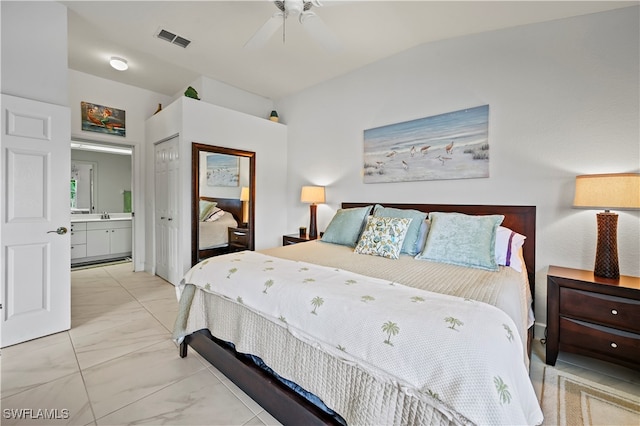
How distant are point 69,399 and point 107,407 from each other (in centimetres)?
27

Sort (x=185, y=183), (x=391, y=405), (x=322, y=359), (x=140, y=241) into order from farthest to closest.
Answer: (x=140, y=241)
(x=185, y=183)
(x=322, y=359)
(x=391, y=405)

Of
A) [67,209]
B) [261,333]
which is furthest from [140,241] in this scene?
[261,333]

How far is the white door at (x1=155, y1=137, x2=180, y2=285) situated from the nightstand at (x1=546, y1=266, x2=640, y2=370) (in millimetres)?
3847

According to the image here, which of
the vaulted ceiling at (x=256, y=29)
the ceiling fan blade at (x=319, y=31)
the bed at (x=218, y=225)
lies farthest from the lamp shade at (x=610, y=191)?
the bed at (x=218, y=225)

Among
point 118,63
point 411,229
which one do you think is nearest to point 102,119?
point 118,63

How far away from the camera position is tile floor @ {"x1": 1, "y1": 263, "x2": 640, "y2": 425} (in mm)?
1509

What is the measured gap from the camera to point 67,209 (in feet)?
7.82

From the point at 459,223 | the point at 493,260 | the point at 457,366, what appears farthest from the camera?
the point at 459,223

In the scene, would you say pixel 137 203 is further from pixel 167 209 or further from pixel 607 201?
pixel 607 201

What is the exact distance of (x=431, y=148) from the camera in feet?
9.64

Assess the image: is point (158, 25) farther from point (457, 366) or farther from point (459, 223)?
point (457, 366)

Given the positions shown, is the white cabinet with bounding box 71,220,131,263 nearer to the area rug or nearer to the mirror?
the mirror

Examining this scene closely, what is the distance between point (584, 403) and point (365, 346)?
1.61m

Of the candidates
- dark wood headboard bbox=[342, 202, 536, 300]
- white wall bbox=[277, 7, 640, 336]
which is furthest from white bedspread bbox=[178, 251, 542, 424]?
white wall bbox=[277, 7, 640, 336]
